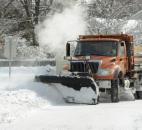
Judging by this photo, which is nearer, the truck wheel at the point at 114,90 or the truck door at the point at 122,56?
the truck wheel at the point at 114,90

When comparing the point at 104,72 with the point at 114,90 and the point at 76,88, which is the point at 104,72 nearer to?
the point at 114,90

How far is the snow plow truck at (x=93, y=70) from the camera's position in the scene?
1803 cm

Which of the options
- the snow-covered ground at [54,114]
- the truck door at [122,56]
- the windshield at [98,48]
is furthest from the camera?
the truck door at [122,56]

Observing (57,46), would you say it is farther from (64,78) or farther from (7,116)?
(7,116)

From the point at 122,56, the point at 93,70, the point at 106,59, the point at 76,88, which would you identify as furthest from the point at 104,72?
the point at 122,56

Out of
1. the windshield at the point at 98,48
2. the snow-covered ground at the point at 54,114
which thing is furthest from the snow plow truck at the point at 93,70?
the snow-covered ground at the point at 54,114

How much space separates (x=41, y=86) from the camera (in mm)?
18359

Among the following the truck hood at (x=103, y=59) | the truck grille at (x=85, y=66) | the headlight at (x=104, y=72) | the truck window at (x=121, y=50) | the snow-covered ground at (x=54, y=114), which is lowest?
the snow-covered ground at (x=54, y=114)

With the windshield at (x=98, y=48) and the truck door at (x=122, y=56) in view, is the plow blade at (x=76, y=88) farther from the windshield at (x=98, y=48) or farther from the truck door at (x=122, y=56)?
the truck door at (x=122, y=56)

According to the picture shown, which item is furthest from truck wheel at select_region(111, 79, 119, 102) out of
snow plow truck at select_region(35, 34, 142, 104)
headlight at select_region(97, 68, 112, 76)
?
headlight at select_region(97, 68, 112, 76)

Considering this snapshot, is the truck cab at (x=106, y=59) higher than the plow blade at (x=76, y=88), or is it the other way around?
the truck cab at (x=106, y=59)

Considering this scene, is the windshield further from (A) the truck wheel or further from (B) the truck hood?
(A) the truck wheel

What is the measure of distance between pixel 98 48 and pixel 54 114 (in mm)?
5253

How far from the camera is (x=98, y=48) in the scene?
770 inches
